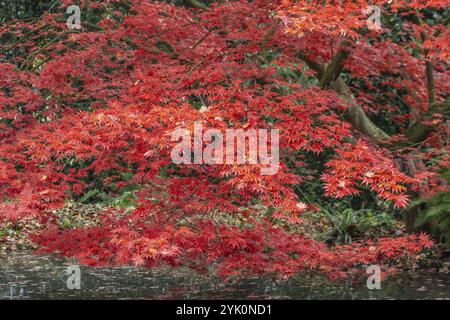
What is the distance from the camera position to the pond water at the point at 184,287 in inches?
235

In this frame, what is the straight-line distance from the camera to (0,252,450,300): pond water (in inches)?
235

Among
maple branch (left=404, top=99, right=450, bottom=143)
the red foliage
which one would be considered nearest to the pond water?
the red foliage

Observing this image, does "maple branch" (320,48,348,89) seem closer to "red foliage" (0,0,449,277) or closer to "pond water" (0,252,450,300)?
"red foliage" (0,0,449,277)

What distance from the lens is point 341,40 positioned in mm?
6512

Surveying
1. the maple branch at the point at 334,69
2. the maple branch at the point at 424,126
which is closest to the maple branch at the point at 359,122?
the maple branch at the point at 334,69

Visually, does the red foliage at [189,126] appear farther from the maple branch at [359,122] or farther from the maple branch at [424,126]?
the maple branch at [424,126]

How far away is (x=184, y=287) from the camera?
6.30m

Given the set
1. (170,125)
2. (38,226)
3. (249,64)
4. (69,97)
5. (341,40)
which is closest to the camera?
(170,125)

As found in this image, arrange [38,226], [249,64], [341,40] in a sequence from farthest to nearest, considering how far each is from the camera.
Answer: [38,226] → [341,40] → [249,64]

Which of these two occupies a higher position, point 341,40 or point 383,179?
point 341,40
